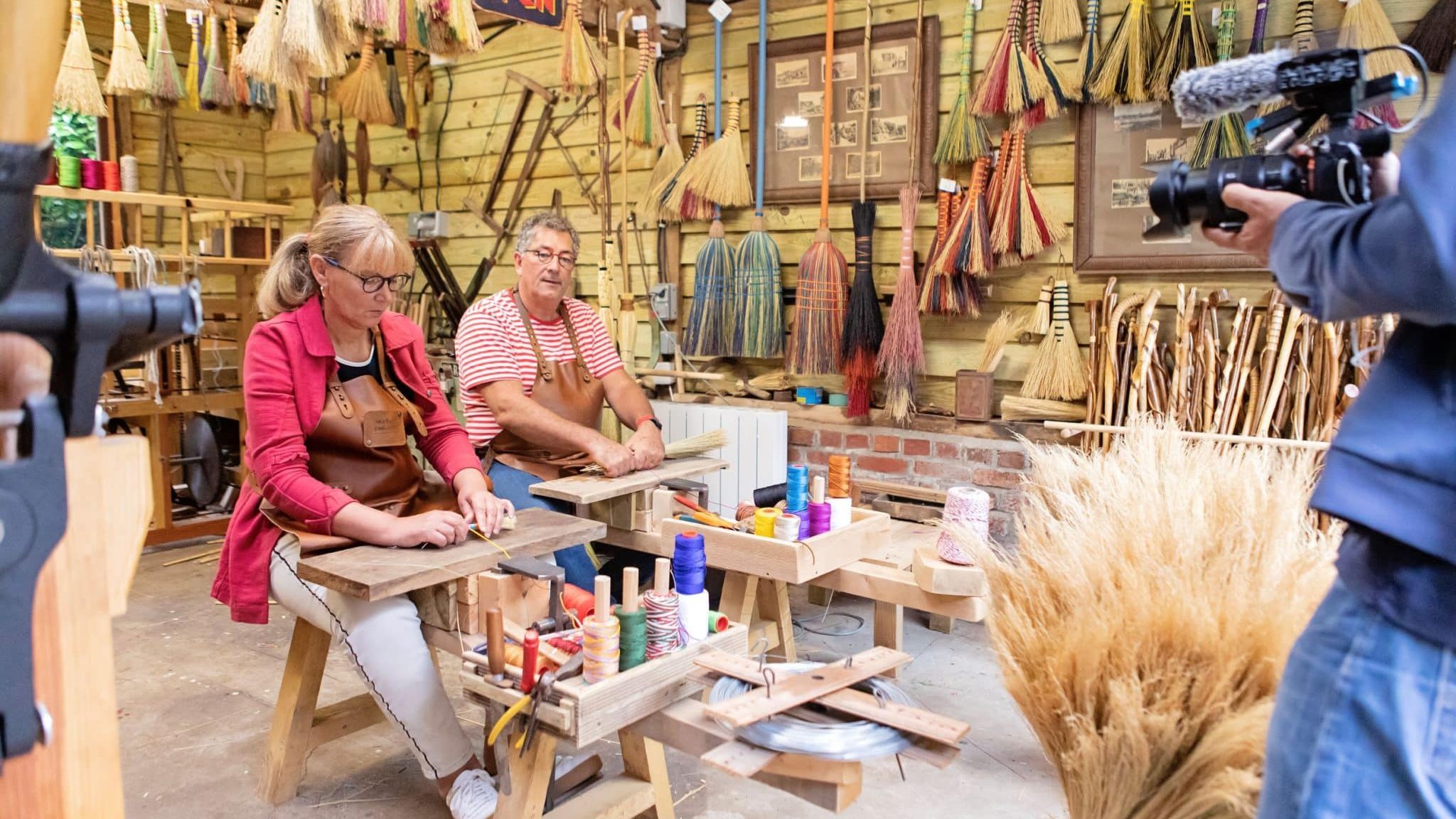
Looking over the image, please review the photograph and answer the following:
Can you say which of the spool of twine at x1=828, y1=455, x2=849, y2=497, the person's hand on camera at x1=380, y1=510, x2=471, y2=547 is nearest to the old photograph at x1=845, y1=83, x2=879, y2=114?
the spool of twine at x1=828, y1=455, x2=849, y2=497

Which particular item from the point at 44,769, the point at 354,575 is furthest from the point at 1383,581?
the point at 354,575

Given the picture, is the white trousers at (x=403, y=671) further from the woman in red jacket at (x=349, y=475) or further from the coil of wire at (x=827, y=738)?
the coil of wire at (x=827, y=738)

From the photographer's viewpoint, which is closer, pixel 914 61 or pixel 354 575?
pixel 354 575

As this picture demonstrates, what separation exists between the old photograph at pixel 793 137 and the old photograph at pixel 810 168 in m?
0.06

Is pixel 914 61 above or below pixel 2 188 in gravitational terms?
above

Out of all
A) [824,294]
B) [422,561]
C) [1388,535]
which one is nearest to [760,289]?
[824,294]

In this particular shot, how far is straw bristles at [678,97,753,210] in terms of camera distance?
4352 mm

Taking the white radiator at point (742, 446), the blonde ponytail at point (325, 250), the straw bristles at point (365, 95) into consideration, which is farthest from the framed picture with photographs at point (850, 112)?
the blonde ponytail at point (325, 250)

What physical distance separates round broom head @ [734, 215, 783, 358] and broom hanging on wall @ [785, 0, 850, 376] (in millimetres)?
190

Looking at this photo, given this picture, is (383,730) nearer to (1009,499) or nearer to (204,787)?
(204,787)

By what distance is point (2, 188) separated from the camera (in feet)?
1.65

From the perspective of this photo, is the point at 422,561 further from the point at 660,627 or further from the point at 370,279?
the point at 370,279

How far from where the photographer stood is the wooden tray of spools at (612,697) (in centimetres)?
160

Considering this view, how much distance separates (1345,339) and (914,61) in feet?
6.42
